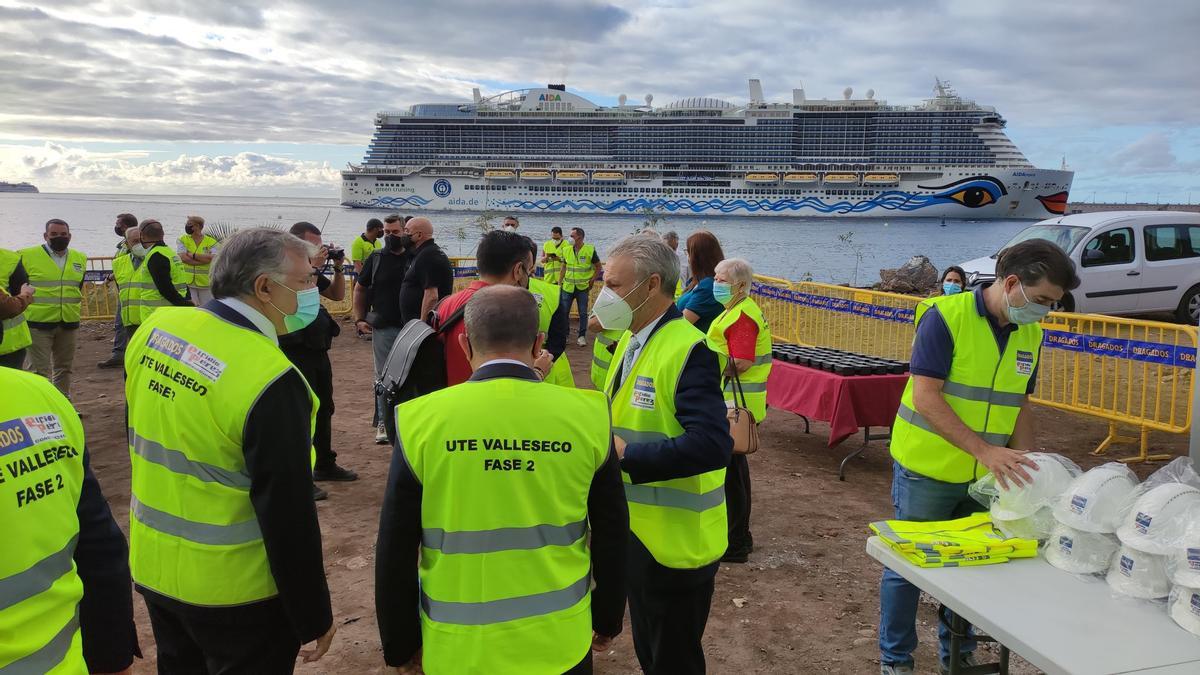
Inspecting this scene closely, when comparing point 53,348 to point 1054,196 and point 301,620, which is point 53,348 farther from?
point 1054,196

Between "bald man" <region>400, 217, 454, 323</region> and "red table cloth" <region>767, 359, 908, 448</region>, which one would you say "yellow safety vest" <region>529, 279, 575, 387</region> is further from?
"red table cloth" <region>767, 359, 908, 448</region>

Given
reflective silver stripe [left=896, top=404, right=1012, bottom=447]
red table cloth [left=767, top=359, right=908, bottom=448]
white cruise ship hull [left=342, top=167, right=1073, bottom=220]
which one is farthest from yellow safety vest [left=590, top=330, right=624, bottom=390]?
white cruise ship hull [left=342, top=167, right=1073, bottom=220]

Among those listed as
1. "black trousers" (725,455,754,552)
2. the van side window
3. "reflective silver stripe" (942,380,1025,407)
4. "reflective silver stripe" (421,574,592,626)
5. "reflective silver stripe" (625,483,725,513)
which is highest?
the van side window

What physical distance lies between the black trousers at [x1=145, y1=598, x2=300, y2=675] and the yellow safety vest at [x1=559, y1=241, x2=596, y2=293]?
912cm

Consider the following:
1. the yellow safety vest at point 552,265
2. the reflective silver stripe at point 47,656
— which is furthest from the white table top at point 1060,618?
the yellow safety vest at point 552,265

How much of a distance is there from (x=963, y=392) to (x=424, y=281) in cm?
368

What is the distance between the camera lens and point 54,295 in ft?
20.7

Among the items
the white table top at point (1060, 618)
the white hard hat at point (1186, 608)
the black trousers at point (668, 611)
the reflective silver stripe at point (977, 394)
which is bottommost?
the black trousers at point (668, 611)

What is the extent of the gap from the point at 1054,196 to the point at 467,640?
77826 millimetres

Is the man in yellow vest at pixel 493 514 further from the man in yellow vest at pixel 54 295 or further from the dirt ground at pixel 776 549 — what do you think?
the man in yellow vest at pixel 54 295

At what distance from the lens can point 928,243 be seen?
4909cm

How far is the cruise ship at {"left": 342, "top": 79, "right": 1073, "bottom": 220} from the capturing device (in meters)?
63.4

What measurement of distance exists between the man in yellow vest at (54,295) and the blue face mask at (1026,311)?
22.9 feet

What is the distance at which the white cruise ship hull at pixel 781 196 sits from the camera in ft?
207
